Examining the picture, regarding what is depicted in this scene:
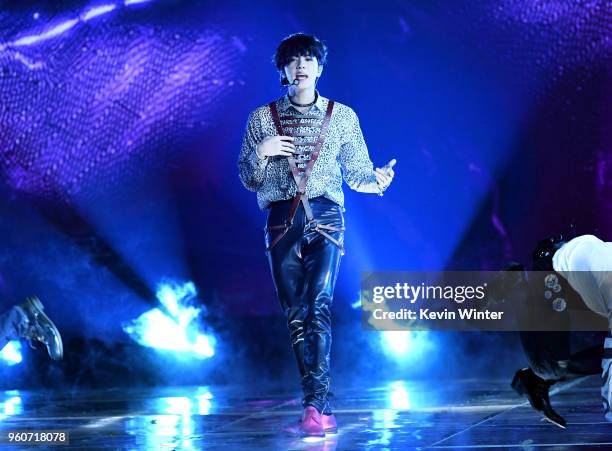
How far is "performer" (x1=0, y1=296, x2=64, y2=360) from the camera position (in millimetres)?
6238

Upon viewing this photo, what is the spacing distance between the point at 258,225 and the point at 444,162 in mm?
1396

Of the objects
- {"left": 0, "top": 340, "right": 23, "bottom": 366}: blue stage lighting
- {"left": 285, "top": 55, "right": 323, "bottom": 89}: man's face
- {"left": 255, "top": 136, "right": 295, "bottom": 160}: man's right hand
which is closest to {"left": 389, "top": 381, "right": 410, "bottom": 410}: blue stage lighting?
{"left": 255, "top": 136, "right": 295, "bottom": 160}: man's right hand

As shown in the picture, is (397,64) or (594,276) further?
(397,64)

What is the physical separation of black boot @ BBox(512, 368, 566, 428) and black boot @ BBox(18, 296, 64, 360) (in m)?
2.97

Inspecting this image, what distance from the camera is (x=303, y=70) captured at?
4809 mm

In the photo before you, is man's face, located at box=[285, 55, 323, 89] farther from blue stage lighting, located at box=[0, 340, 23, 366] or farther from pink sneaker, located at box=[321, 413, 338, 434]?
A: blue stage lighting, located at box=[0, 340, 23, 366]

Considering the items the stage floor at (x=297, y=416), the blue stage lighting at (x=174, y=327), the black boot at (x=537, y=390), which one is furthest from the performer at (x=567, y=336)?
the blue stage lighting at (x=174, y=327)

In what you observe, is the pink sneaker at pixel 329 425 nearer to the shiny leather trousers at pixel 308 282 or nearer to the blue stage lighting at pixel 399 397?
the shiny leather trousers at pixel 308 282

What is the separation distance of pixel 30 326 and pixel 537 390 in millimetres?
3227

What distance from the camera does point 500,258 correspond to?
7.64 m

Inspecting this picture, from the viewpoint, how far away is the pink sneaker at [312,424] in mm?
4551

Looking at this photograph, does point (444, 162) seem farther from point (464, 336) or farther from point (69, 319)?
point (69, 319)

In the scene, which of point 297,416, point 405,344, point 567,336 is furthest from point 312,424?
point 405,344

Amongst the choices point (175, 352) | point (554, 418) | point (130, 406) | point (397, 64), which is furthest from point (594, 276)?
point (175, 352)
